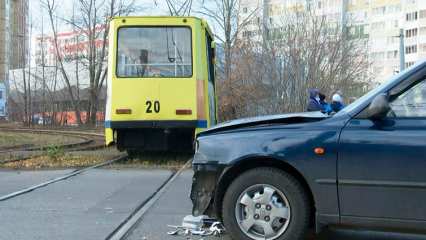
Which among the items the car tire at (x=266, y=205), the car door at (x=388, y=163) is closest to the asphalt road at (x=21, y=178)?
the car tire at (x=266, y=205)

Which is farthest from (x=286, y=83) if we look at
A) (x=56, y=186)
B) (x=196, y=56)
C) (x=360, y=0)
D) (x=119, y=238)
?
(x=360, y=0)

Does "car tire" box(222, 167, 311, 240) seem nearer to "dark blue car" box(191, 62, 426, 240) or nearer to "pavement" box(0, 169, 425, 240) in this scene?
"dark blue car" box(191, 62, 426, 240)

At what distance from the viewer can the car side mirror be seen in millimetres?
4992

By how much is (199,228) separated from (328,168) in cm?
168

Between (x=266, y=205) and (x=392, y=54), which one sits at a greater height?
(x=392, y=54)

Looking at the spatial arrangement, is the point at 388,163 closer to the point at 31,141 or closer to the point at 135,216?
the point at 135,216

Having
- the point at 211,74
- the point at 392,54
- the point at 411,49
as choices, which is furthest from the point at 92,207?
the point at 411,49

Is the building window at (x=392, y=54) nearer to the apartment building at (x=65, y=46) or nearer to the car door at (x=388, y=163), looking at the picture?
the apartment building at (x=65, y=46)

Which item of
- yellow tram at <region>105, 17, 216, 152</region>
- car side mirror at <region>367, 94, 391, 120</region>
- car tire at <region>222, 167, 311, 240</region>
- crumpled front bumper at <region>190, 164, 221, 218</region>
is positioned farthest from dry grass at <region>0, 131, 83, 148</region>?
car side mirror at <region>367, 94, 391, 120</region>

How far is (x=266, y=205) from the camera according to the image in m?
5.45

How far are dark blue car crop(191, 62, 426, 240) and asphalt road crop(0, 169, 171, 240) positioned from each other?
1553mm

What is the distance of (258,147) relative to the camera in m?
5.47

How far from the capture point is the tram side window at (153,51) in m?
14.1

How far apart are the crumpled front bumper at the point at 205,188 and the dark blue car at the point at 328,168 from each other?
16 mm
